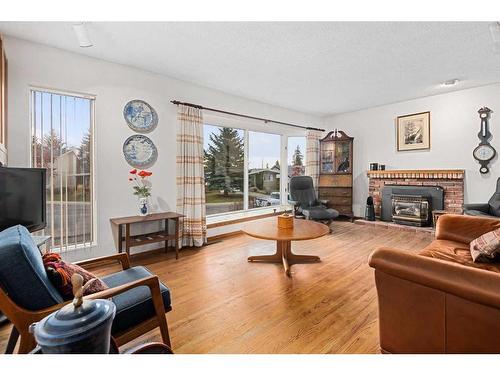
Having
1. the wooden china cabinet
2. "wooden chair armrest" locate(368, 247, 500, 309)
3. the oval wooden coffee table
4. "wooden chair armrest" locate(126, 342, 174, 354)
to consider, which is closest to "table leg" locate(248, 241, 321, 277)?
the oval wooden coffee table

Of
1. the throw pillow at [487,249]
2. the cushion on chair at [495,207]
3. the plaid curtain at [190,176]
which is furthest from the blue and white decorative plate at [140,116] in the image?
the cushion on chair at [495,207]

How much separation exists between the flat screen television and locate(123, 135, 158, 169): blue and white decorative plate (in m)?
1.11

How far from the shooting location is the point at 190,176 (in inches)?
148

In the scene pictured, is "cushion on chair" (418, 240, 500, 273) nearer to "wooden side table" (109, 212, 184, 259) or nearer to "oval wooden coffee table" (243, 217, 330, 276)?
"oval wooden coffee table" (243, 217, 330, 276)

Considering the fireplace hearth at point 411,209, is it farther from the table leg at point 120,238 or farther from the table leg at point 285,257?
the table leg at point 120,238

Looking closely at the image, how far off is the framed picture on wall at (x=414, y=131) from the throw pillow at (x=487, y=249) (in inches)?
133

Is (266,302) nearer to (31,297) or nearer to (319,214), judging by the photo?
(31,297)

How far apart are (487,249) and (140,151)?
368 cm

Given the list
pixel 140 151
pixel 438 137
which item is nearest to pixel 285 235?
pixel 140 151

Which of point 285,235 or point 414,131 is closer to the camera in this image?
point 285,235

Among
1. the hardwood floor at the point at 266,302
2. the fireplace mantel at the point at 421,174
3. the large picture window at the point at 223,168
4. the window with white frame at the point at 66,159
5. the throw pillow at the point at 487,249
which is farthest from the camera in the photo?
the large picture window at the point at 223,168

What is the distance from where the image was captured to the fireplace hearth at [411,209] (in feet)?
15.2

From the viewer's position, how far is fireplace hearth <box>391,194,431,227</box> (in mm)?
4621
